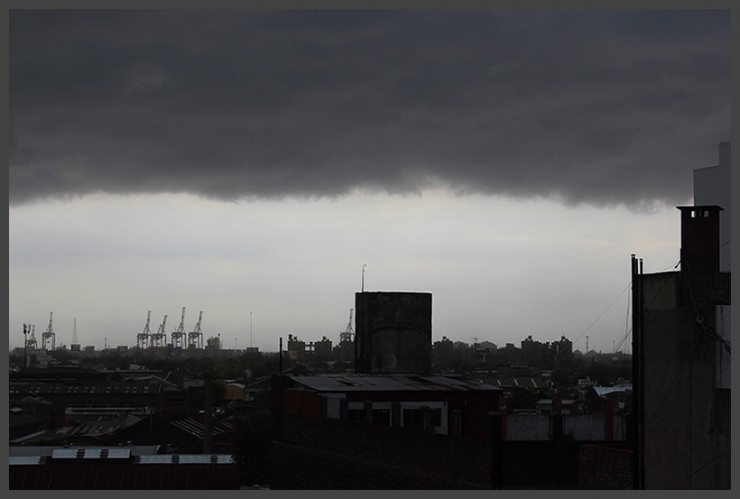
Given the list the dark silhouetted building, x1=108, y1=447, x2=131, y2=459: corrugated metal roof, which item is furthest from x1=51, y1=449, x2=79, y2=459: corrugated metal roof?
the dark silhouetted building

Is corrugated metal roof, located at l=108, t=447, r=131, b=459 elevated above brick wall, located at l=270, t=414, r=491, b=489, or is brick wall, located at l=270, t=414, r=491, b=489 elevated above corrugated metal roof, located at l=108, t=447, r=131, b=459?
brick wall, located at l=270, t=414, r=491, b=489

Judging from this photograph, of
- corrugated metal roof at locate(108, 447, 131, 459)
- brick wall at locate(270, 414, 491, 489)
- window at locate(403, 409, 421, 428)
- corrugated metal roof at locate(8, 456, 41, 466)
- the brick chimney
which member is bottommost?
corrugated metal roof at locate(108, 447, 131, 459)

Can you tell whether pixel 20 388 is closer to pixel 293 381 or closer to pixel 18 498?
pixel 293 381

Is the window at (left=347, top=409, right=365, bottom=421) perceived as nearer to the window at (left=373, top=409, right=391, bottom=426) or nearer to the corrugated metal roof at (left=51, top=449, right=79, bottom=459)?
the window at (left=373, top=409, right=391, bottom=426)

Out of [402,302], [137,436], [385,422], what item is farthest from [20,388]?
[385,422]

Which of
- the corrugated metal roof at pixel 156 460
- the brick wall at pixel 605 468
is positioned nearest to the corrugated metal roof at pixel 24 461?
the corrugated metal roof at pixel 156 460

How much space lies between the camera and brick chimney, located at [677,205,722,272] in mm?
25734

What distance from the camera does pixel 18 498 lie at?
15461 mm

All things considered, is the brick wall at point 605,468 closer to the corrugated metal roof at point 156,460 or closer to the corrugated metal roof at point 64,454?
the corrugated metal roof at point 156,460

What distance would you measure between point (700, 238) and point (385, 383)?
18893 mm

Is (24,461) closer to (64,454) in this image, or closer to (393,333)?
(64,454)

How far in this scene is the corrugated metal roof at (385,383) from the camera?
4106 centimetres

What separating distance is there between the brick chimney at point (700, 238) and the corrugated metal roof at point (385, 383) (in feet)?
54.6

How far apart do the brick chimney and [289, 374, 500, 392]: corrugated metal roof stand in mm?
16640
